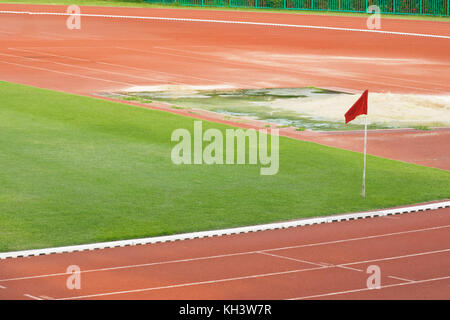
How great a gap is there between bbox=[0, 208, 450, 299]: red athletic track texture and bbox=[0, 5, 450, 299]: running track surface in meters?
0.02

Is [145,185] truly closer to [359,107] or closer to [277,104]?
[359,107]

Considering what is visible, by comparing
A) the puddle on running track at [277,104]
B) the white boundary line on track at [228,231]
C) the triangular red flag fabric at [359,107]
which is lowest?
the puddle on running track at [277,104]

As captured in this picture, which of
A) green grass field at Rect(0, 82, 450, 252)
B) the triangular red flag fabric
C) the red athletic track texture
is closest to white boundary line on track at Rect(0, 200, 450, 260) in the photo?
the red athletic track texture

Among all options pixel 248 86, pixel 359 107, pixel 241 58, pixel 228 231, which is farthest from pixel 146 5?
pixel 228 231

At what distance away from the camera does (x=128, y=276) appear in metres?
11.1

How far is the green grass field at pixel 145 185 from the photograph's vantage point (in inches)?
537

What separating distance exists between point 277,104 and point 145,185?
10.4 metres

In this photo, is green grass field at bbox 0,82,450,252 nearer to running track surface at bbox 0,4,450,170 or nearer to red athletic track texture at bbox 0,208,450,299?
red athletic track texture at bbox 0,208,450,299

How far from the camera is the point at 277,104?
1017 inches

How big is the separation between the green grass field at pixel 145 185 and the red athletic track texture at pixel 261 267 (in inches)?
34.4

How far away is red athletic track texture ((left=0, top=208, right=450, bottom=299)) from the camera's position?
1050 centimetres

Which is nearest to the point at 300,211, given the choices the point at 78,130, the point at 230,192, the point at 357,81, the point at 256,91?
the point at 230,192

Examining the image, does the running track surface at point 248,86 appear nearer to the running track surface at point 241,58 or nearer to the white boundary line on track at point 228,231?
the running track surface at point 241,58

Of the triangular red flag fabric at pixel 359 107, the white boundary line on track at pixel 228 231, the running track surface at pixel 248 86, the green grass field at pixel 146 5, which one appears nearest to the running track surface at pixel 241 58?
the running track surface at pixel 248 86
